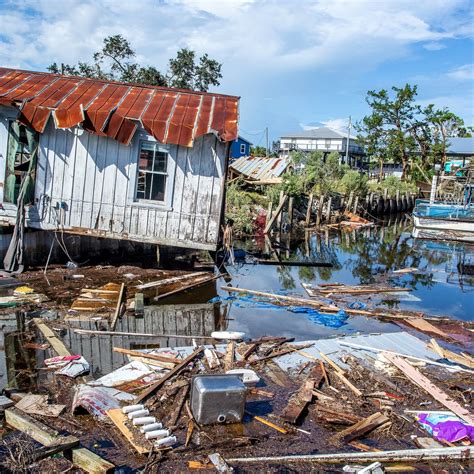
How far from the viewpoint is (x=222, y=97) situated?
46.5ft

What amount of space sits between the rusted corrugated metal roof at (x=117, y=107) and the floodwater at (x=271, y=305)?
166 inches

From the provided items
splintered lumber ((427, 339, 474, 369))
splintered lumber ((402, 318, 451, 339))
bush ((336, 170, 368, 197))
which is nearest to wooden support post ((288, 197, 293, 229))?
bush ((336, 170, 368, 197))

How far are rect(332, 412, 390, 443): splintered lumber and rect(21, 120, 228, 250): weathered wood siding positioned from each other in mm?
7828

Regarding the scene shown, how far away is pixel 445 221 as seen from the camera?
2631 cm

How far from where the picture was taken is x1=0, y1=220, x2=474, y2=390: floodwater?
785 cm

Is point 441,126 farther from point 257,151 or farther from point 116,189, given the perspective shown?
point 116,189

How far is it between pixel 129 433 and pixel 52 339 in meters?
3.30

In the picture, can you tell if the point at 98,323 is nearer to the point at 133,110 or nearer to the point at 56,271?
the point at 56,271

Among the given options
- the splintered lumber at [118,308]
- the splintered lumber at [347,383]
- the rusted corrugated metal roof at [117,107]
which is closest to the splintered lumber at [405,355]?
the splintered lumber at [347,383]

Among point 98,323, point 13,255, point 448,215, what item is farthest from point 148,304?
point 448,215

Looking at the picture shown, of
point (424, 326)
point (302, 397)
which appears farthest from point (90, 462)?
point (424, 326)

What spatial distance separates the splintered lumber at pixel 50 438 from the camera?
4.57 meters

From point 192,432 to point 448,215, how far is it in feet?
83.4

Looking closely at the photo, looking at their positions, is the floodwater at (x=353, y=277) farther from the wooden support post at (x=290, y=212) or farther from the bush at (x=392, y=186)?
the bush at (x=392, y=186)
